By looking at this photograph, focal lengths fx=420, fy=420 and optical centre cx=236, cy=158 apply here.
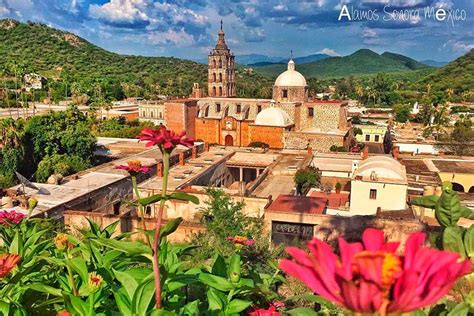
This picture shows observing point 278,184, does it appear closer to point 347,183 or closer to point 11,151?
point 347,183

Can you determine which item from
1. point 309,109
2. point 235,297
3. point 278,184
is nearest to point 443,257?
point 235,297

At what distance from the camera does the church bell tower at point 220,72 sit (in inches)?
1829

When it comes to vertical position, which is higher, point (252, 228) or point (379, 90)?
point (379, 90)

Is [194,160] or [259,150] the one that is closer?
[194,160]

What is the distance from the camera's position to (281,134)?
3372cm

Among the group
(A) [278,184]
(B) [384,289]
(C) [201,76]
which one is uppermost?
(C) [201,76]

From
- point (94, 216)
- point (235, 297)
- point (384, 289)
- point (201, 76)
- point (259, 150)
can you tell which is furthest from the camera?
point (201, 76)

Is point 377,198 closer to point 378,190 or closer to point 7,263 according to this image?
point 378,190

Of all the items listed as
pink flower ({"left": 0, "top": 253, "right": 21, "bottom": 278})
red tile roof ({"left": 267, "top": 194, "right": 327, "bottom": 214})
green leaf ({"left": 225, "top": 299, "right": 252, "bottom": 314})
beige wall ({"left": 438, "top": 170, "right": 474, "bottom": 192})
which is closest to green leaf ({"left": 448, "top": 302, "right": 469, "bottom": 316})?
green leaf ({"left": 225, "top": 299, "right": 252, "bottom": 314})

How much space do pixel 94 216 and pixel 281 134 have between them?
891 inches

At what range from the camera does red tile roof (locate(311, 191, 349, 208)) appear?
1753 cm

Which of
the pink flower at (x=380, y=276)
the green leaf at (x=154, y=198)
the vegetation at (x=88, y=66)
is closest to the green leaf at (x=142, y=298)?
the green leaf at (x=154, y=198)

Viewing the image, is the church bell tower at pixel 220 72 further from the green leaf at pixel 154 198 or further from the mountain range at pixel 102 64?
the green leaf at pixel 154 198

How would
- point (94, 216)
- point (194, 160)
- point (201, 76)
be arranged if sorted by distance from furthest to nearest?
1. point (201, 76)
2. point (194, 160)
3. point (94, 216)
